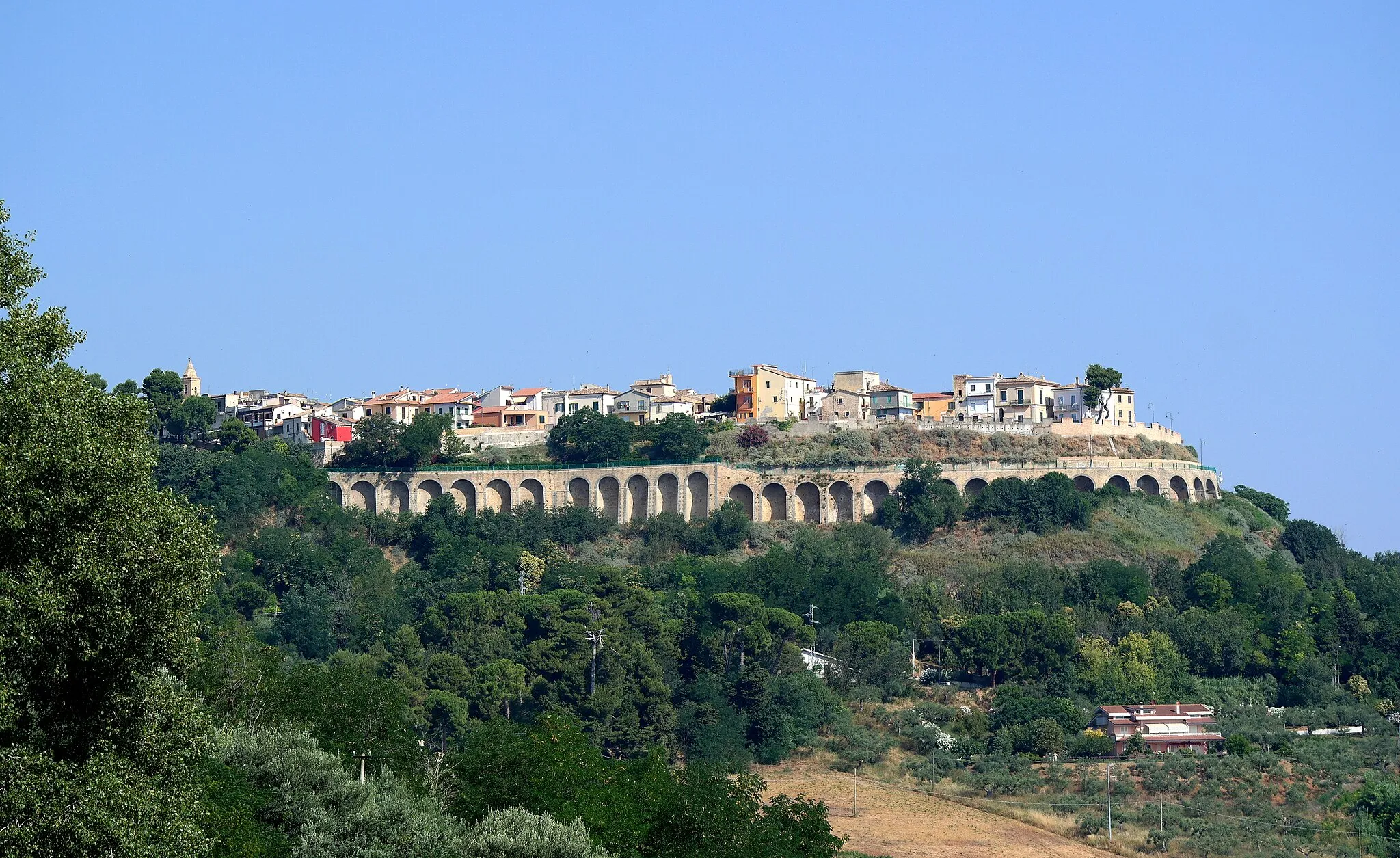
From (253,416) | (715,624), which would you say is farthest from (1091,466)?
(253,416)

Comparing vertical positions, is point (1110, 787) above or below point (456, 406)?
below

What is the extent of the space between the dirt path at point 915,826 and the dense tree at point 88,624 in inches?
1019

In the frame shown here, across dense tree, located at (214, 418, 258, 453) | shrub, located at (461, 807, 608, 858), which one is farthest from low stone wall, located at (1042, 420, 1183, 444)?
shrub, located at (461, 807, 608, 858)

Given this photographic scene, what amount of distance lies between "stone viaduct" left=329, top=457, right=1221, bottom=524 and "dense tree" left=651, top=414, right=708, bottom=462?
2.50 ft

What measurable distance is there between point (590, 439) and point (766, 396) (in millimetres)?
10092

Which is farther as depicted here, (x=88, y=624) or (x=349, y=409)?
(x=349, y=409)

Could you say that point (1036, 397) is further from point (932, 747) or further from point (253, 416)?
point (253, 416)

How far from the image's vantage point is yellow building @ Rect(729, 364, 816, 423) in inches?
3332

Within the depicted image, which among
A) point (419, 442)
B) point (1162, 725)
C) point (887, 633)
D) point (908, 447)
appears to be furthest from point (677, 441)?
point (1162, 725)

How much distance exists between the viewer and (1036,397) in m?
83.2

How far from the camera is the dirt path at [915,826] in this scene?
44969mm

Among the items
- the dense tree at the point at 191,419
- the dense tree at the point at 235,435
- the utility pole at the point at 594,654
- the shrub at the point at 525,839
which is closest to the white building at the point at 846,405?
the dense tree at the point at 235,435

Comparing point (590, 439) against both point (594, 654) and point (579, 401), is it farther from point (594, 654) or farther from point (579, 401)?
point (594, 654)

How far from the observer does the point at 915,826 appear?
155 feet
